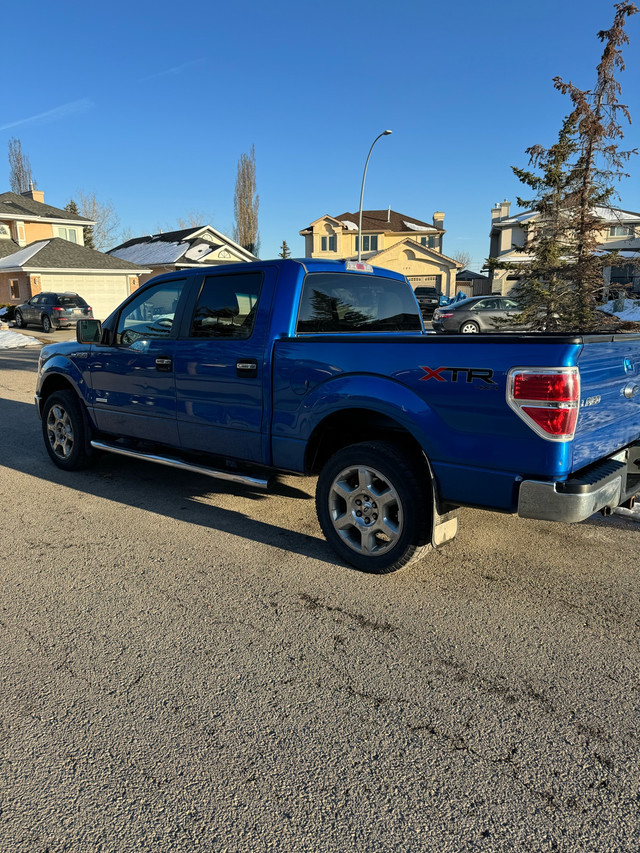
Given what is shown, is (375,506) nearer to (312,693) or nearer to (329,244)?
(312,693)

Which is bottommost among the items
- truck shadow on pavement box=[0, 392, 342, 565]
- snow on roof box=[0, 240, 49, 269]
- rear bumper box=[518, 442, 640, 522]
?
truck shadow on pavement box=[0, 392, 342, 565]

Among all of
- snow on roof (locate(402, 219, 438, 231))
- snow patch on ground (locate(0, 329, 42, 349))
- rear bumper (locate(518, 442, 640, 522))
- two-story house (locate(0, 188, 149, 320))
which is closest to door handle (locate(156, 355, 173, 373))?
rear bumper (locate(518, 442, 640, 522))

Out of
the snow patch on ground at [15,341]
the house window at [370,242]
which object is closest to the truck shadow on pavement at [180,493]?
the snow patch on ground at [15,341]

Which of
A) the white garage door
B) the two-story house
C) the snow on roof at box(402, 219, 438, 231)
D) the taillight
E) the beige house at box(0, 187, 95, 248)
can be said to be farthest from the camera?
the snow on roof at box(402, 219, 438, 231)

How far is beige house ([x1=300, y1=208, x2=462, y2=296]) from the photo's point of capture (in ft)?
169

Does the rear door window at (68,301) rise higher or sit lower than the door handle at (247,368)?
higher

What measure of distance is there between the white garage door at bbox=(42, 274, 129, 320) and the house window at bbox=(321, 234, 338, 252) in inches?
943

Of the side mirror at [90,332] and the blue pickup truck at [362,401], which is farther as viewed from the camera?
the side mirror at [90,332]

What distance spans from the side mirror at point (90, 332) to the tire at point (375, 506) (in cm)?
288

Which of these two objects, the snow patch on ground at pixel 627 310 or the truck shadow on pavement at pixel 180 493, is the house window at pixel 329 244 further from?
the truck shadow on pavement at pixel 180 493

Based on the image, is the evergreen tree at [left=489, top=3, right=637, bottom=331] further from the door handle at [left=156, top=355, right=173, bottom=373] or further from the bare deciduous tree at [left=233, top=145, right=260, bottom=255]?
the bare deciduous tree at [left=233, top=145, right=260, bottom=255]

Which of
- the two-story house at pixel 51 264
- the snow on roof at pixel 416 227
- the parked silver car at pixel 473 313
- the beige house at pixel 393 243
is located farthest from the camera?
the snow on roof at pixel 416 227

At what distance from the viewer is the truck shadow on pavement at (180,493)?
15.0 ft

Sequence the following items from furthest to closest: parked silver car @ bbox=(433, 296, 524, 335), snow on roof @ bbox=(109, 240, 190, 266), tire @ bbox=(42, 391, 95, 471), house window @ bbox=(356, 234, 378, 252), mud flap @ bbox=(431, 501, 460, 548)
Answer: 1. house window @ bbox=(356, 234, 378, 252)
2. snow on roof @ bbox=(109, 240, 190, 266)
3. parked silver car @ bbox=(433, 296, 524, 335)
4. tire @ bbox=(42, 391, 95, 471)
5. mud flap @ bbox=(431, 501, 460, 548)
